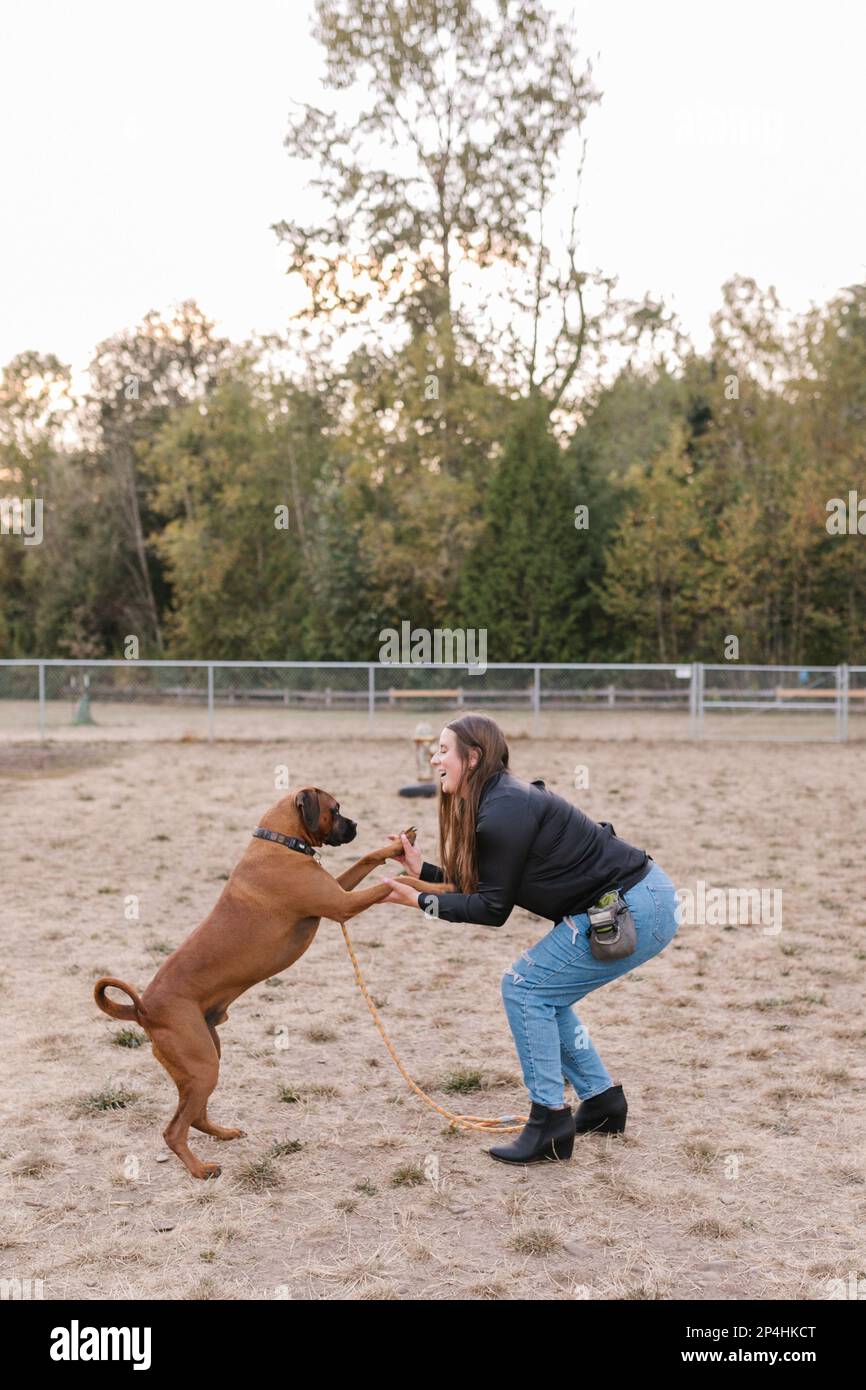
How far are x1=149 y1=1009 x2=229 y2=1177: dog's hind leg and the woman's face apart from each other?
113 centimetres

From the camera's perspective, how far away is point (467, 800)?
13.0 feet

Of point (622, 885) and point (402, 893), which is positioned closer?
point (402, 893)

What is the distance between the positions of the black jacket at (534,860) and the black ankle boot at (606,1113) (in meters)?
0.74

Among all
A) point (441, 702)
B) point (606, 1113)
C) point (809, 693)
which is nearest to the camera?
point (606, 1113)

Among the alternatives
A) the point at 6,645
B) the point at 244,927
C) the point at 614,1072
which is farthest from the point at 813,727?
the point at 6,645

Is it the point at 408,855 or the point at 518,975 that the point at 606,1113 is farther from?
the point at 408,855

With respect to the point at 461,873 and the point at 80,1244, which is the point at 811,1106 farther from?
the point at 80,1244

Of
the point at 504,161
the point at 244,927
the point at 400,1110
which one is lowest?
the point at 400,1110

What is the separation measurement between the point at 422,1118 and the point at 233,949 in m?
1.13

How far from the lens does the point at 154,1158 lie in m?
4.21

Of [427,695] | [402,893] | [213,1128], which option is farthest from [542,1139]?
[427,695]

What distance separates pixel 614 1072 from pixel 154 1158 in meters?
1.93

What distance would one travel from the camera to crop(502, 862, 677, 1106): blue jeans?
4.12m

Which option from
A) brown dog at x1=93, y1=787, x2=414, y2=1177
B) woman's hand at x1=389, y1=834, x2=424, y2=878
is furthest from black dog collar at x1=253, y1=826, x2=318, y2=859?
woman's hand at x1=389, y1=834, x2=424, y2=878
